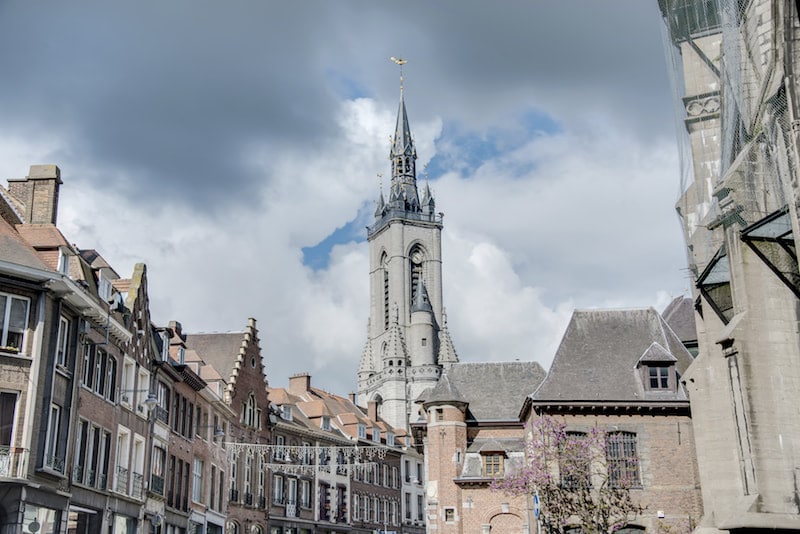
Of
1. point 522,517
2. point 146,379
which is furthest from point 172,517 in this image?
point 522,517

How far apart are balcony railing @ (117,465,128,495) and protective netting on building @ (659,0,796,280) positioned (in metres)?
20.4

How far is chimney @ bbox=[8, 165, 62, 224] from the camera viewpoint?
102 ft

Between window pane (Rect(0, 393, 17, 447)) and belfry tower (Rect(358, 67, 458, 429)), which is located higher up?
belfry tower (Rect(358, 67, 458, 429))

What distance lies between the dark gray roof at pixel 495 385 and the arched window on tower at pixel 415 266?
7785cm

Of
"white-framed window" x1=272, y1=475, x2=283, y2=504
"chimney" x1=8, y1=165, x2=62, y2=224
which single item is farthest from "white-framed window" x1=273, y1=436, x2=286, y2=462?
"chimney" x1=8, y1=165, x2=62, y2=224

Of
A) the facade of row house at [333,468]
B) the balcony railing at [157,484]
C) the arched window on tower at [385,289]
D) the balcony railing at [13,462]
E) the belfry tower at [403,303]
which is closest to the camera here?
the balcony railing at [13,462]

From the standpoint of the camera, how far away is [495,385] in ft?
168

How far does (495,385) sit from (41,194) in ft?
90.1

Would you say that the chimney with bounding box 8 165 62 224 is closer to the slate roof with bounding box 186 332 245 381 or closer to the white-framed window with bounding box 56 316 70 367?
the white-framed window with bounding box 56 316 70 367

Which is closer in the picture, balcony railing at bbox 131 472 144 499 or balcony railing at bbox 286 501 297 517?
balcony railing at bbox 131 472 144 499

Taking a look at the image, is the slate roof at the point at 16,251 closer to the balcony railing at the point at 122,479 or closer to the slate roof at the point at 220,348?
the balcony railing at the point at 122,479

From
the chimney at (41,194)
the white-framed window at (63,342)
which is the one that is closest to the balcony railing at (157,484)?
the white-framed window at (63,342)

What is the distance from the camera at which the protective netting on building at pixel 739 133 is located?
1720cm

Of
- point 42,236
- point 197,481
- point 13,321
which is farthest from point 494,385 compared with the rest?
point 13,321
